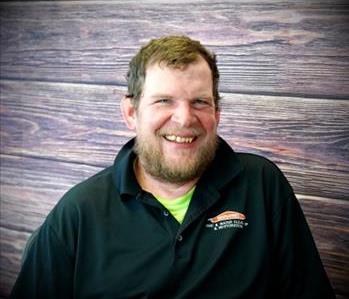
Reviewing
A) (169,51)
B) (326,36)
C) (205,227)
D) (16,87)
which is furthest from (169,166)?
(16,87)

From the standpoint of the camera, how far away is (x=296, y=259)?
A: 44.1 inches

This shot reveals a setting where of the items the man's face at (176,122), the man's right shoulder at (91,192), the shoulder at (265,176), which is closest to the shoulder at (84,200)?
the man's right shoulder at (91,192)

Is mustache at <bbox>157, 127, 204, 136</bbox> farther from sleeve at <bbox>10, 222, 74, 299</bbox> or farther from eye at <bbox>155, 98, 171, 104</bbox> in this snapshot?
sleeve at <bbox>10, 222, 74, 299</bbox>

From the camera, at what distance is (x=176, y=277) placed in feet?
3.51

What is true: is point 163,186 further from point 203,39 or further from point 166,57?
point 203,39

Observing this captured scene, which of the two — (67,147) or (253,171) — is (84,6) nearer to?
(67,147)

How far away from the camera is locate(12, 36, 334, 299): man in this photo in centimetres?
108

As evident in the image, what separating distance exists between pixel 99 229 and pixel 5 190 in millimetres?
801

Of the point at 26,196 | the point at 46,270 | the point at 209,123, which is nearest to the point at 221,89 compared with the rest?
the point at 209,123

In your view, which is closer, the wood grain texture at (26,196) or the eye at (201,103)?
the eye at (201,103)

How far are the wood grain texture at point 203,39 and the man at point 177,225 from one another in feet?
0.62

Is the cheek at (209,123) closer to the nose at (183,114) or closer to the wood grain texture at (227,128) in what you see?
the nose at (183,114)

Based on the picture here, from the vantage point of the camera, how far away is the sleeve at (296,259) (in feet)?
3.64

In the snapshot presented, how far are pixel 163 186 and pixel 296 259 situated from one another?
384mm
